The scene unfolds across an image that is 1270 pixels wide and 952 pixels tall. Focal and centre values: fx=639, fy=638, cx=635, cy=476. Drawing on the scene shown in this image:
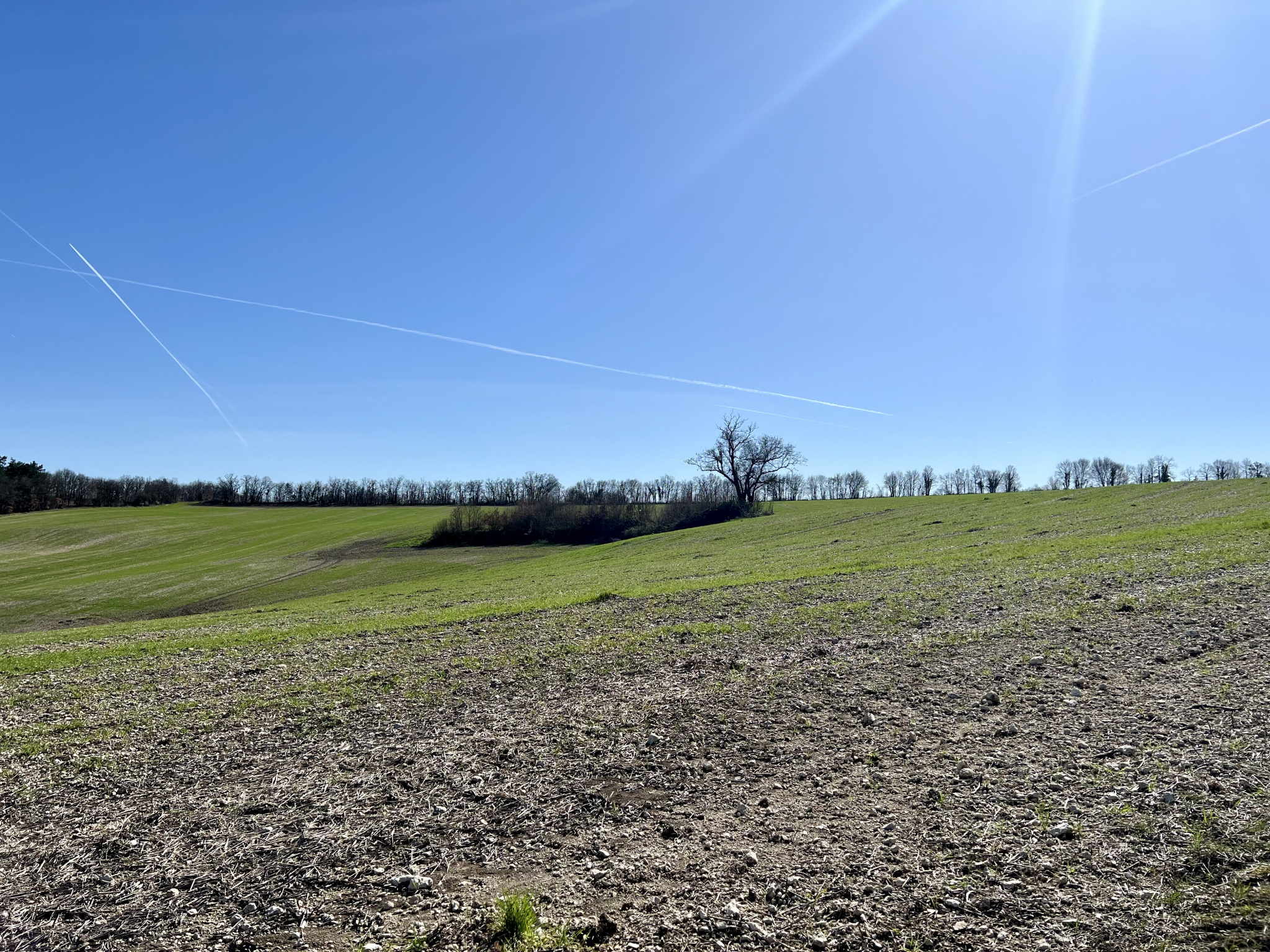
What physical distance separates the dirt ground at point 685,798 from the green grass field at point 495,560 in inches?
222

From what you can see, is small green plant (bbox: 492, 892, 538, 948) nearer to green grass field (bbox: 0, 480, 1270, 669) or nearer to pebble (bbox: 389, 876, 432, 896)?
pebble (bbox: 389, 876, 432, 896)

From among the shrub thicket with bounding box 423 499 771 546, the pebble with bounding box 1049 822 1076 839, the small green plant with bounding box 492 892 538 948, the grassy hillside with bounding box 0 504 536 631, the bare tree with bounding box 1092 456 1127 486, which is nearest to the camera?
the small green plant with bounding box 492 892 538 948

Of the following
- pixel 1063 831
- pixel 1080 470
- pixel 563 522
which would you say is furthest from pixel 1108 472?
pixel 1063 831

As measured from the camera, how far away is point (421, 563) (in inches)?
2258

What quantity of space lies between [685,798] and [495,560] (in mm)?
55425

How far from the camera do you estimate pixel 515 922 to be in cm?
404

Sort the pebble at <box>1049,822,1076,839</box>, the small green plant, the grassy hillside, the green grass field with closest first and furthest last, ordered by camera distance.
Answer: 1. the small green plant
2. the pebble at <box>1049,822,1076,839</box>
3. the green grass field
4. the grassy hillside

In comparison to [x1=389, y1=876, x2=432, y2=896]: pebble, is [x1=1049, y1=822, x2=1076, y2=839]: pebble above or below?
above

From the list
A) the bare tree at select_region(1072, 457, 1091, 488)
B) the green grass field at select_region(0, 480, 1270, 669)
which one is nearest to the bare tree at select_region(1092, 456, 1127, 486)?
the bare tree at select_region(1072, 457, 1091, 488)

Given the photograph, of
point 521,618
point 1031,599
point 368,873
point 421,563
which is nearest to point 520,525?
point 421,563

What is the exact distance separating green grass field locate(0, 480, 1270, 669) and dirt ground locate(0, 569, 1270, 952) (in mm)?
5631

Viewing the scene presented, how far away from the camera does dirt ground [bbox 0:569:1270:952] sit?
3.99 meters

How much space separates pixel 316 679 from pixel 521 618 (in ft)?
16.0

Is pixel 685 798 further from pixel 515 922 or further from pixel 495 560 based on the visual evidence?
pixel 495 560
